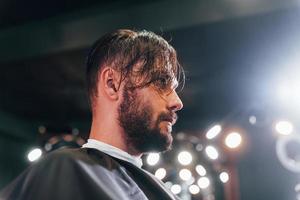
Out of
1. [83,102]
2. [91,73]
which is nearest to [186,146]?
[83,102]

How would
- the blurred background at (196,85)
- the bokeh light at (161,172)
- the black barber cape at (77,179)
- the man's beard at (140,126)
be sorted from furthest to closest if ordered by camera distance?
the bokeh light at (161,172) < the blurred background at (196,85) < the man's beard at (140,126) < the black barber cape at (77,179)

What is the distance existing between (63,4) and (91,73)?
6.64 feet

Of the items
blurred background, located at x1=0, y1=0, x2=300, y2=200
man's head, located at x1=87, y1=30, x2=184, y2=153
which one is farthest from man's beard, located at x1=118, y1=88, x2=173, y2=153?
blurred background, located at x1=0, y1=0, x2=300, y2=200

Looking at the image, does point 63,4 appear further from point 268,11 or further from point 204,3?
point 268,11

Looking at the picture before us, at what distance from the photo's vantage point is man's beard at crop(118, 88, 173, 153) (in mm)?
1182

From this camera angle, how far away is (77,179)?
1016 mm

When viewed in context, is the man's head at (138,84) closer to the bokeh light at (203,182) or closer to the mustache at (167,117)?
the mustache at (167,117)

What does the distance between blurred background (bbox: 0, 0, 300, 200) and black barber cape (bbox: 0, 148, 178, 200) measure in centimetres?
183

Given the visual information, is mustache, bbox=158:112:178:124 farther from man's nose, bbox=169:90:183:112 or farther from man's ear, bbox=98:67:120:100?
man's ear, bbox=98:67:120:100

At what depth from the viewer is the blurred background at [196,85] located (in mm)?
2975

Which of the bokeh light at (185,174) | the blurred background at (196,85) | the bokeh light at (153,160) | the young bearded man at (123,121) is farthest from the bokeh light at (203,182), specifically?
the young bearded man at (123,121)

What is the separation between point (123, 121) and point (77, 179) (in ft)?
0.78

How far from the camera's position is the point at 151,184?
1195 mm

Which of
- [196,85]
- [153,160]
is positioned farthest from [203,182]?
[196,85]
